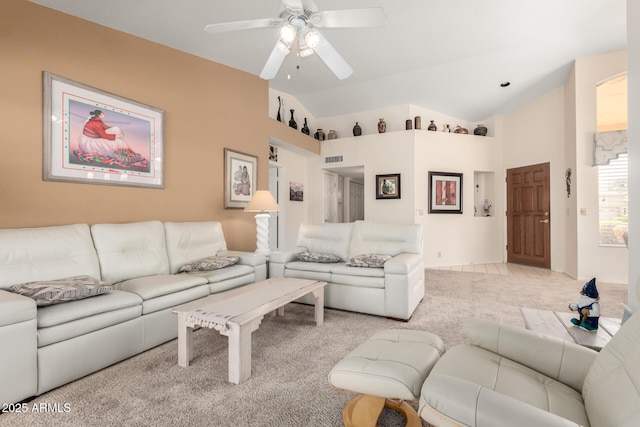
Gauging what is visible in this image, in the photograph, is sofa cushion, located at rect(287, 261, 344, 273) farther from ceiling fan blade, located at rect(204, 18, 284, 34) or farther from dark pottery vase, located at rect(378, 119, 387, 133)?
dark pottery vase, located at rect(378, 119, 387, 133)

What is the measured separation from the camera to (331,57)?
245 cm

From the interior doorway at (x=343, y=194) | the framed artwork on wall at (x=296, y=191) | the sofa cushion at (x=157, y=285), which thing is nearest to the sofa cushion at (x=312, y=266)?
the sofa cushion at (x=157, y=285)

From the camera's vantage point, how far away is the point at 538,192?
5.75 metres

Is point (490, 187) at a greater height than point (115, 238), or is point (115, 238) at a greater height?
point (490, 187)

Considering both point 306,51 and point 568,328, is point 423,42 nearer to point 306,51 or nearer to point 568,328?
point 306,51

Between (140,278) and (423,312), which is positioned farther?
(423,312)

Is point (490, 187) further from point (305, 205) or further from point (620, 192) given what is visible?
point (305, 205)

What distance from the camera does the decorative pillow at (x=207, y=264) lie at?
2941 millimetres

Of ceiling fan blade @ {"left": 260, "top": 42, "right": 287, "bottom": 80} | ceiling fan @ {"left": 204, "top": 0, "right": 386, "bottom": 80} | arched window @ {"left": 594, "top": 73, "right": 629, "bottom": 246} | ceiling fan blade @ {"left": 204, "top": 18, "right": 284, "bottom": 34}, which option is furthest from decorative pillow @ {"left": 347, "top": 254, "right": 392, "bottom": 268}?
arched window @ {"left": 594, "top": 73, "right": 629, "bottom": 246}

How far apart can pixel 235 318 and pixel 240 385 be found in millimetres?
395

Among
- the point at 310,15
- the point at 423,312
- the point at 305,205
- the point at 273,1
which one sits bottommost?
the point at 423,312

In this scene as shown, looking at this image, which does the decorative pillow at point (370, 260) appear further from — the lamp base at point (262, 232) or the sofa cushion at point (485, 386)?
the sofa cushion at point (485, 386)

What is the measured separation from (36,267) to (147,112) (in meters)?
1.90

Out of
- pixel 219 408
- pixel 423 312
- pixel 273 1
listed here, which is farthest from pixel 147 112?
pixel 423 312
